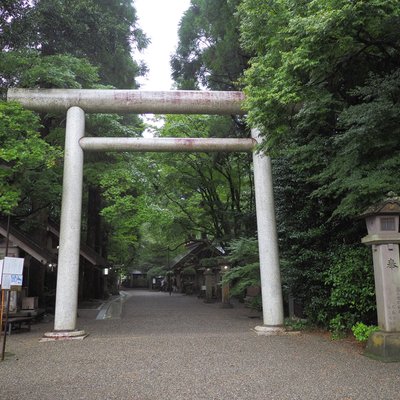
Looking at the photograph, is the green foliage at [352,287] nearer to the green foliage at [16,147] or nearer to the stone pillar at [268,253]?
the stone pillar at [268,253]

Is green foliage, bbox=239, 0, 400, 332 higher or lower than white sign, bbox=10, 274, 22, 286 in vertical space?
higher

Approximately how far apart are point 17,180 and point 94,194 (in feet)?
36.1

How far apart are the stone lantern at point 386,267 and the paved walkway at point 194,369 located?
1.64ft

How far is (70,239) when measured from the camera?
32.6ft

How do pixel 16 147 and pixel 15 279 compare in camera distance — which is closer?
pixel 15 279

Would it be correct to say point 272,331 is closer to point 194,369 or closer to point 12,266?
point 194,369

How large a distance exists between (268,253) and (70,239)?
16.7 ft

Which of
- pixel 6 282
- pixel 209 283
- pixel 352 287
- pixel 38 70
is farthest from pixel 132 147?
pixel 209 283

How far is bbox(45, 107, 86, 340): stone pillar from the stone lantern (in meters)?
6.73

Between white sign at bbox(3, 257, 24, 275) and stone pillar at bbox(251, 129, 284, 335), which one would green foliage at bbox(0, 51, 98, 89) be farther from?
stone pillar at bbox(251, 129, 284, 335)

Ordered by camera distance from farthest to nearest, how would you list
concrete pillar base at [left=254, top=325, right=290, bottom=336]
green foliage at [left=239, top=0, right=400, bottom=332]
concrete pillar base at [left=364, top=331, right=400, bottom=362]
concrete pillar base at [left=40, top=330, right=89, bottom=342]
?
concrete pillar base at [left=254, top=325, right=290, bottom=336] → concrete pillar base at [left=40, top=330, right=89, bottom=342] → concrete pillar base at [left=364, top=331, right=400, bottom=362] → green foliage at [left=239, top=0, right=400, bottom=332]

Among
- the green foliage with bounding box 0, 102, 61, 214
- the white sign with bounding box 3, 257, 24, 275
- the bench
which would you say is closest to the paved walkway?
the bench

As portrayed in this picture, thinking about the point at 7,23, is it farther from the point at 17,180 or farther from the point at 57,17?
the point at 17,180

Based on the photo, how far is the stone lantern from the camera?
6.89m
